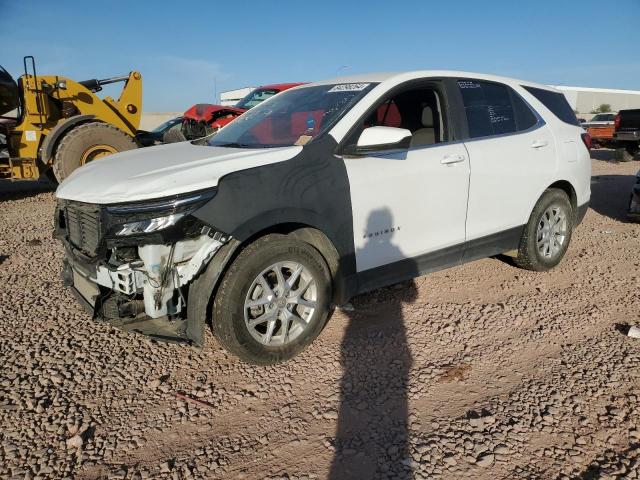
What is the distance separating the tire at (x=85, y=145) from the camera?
7922mm

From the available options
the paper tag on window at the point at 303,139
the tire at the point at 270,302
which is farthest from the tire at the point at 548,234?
the paper tag on window at the point at 303,139

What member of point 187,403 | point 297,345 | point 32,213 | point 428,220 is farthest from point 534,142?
point 32,213

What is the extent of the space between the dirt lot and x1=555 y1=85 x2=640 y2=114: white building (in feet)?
203

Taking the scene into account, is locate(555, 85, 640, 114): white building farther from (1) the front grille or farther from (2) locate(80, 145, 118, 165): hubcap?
(1) the front grille

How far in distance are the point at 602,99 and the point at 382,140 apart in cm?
6900

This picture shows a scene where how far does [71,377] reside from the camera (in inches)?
117

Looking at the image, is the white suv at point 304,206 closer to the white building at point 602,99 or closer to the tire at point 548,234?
the tire at point 548,234

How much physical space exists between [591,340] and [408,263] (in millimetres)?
1392

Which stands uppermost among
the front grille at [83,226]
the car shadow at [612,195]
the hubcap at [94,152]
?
the hubcap at [94,152]

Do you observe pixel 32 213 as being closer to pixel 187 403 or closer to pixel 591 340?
pixel 187 403

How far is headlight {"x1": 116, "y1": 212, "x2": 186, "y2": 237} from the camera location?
253 centimetres

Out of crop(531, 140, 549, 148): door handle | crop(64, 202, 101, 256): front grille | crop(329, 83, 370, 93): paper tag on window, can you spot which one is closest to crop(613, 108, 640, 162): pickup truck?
crop(531, 140, 549, 148): door handle

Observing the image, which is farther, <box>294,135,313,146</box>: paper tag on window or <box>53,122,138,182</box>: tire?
<box>53,122,138,182</box>: tire

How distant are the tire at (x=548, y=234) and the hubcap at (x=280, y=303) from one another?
2.36 metres
